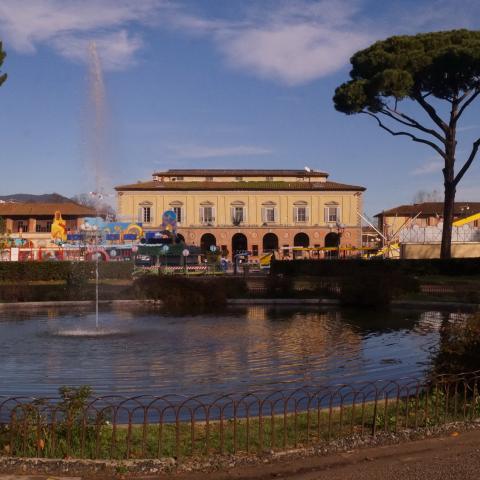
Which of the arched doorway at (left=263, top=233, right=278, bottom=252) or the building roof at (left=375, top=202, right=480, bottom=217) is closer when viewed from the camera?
the arched doorway at (left=263, top=233, right=278, bottom=252)

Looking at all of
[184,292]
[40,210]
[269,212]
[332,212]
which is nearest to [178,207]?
[269,212]

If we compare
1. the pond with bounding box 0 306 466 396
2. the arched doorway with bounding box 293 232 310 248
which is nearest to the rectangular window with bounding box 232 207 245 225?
the arched doorway with bounding box 293 232 310 248

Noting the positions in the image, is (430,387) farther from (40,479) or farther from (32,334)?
(32,334)

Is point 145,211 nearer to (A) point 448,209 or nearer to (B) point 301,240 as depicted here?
(B) point 301,240

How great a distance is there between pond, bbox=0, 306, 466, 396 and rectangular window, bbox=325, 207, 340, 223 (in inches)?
1875

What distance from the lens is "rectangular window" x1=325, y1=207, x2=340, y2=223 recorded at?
221 ft

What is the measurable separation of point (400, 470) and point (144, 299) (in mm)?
18762

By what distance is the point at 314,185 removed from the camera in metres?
68.4

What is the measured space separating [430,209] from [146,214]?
40020 mm

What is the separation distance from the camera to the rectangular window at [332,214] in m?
67.5

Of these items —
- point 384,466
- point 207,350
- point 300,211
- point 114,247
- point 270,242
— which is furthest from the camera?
point 270,242

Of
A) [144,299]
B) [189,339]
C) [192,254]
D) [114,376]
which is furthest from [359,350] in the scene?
[192,254]

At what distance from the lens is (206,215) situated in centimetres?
6769

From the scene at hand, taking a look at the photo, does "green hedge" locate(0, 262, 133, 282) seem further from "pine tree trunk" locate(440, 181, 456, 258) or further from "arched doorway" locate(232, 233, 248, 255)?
"arched doorway" locate(232, 233, 248, 255)
